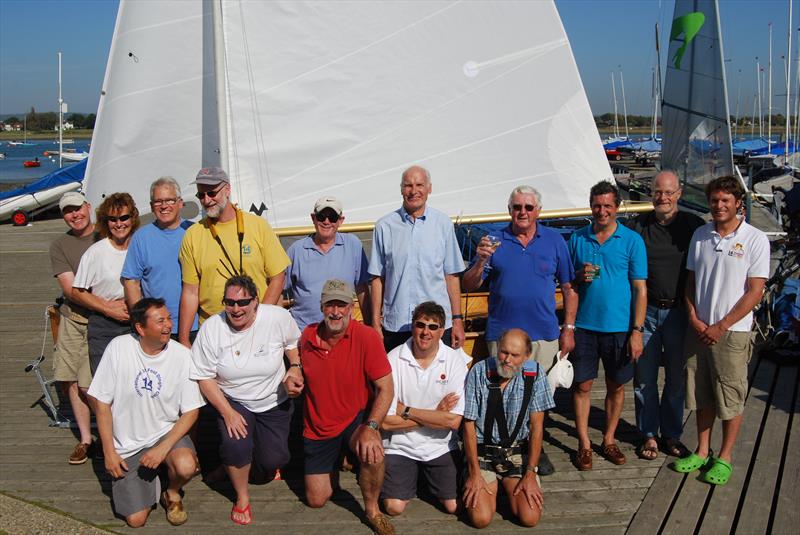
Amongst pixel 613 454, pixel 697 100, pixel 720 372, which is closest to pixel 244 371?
pixel 613 454

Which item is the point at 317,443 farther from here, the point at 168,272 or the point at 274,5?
the point at 274,5

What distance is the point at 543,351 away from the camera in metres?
3.57

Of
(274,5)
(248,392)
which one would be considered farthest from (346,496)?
(274,5)

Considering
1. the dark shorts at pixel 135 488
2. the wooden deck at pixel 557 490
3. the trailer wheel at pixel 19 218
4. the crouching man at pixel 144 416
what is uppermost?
the trailer wheel at pixel 19 218

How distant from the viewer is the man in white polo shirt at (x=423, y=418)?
321 centimetres

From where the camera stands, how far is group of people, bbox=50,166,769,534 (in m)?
3.21

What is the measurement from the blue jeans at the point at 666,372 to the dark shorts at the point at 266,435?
6.13 ft

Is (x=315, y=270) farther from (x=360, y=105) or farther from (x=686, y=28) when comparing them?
(x=686, y=28)

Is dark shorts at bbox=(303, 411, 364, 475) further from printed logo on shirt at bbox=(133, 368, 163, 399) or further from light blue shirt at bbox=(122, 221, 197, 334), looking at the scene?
light blue shirt at bbox=(122, 221, 197, 334)

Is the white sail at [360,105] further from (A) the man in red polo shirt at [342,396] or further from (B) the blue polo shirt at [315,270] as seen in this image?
(A) the man in red polo shirt at [342,396]

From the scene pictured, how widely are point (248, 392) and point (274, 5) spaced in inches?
96.9

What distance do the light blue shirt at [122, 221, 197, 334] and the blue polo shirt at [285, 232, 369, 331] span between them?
548mm

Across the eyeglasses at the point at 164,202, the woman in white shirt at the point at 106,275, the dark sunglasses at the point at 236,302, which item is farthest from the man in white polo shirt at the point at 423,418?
the woman in white shirt at the point at 106,275

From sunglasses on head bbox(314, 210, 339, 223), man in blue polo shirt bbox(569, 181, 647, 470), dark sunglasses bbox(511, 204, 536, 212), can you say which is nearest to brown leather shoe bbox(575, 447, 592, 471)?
man in blue polo shirt bbox(569, 181, 647, 470)
